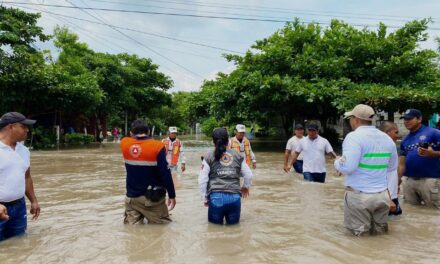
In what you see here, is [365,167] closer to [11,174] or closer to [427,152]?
[427,152]

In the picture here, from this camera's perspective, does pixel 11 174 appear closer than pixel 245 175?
Yes

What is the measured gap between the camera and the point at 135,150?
5.79 meters

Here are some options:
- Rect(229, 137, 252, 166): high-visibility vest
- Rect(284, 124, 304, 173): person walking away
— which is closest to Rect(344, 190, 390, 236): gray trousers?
Rect(229, 137, 252, 166): high-visibility vest

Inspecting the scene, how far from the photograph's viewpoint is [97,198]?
367 inches

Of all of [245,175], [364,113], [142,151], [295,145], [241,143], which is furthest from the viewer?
[295,145]

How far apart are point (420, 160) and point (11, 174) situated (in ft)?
20.3

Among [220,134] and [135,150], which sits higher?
[220,134]

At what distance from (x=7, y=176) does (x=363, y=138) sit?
4235 millimetres

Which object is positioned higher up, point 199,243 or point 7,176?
point 7,176

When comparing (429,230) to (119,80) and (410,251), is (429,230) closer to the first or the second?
(410,251)

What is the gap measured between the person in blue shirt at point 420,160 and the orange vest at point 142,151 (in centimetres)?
410

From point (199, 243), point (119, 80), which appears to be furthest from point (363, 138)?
point (119, 80)

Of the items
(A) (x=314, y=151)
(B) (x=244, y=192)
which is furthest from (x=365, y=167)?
(A) (x=314, y=151)

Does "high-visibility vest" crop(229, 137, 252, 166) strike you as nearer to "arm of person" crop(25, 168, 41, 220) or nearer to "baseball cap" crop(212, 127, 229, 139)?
"baseball cap" crop(212, 127, 229, 139)
